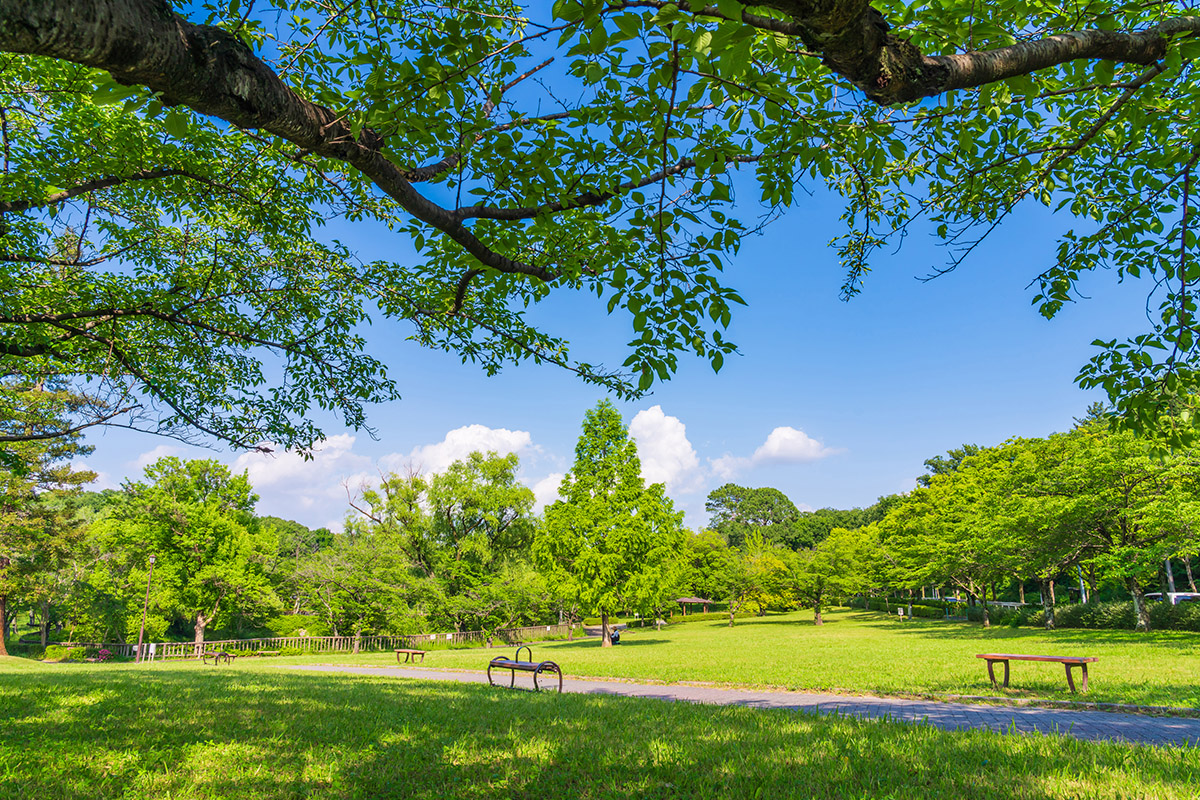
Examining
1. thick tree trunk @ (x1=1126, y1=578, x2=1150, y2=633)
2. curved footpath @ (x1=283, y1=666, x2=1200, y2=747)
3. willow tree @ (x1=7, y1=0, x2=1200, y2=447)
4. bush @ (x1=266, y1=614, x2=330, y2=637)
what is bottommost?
bush @ (x1=266, y1=614, x2=330, y2=637)

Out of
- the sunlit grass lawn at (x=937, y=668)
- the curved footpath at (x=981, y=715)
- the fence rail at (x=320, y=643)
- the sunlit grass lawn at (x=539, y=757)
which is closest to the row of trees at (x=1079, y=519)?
the sunlit grass lawn at (x=937, y=668)

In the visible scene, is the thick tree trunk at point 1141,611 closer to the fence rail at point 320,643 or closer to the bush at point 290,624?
the fence rail at point 320,643

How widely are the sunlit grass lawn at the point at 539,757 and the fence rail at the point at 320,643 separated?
25.7 m

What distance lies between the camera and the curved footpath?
22.2 feet

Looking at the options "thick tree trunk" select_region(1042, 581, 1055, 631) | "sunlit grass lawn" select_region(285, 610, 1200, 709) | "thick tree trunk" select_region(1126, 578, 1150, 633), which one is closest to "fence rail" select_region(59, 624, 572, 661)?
"sunlit grass lawn" select_region(285, 610, 1200, 709)

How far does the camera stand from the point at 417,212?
4129 mm

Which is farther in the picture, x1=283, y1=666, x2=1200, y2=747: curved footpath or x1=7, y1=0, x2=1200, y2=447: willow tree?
x1=283, y1=666, x2=1200, y2=747: curved footpath

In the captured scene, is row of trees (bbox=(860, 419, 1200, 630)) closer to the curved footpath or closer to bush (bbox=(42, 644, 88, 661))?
the curved footpath

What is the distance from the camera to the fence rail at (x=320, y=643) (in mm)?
29953

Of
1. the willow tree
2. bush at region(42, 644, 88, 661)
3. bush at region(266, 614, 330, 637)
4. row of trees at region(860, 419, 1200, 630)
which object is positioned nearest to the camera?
the willow tree

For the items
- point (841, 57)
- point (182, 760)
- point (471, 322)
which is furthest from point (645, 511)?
point (841, 57)

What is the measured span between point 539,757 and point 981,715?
6.41m

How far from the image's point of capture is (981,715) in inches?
323

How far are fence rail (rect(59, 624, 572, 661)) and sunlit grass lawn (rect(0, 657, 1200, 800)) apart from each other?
25668 mm
